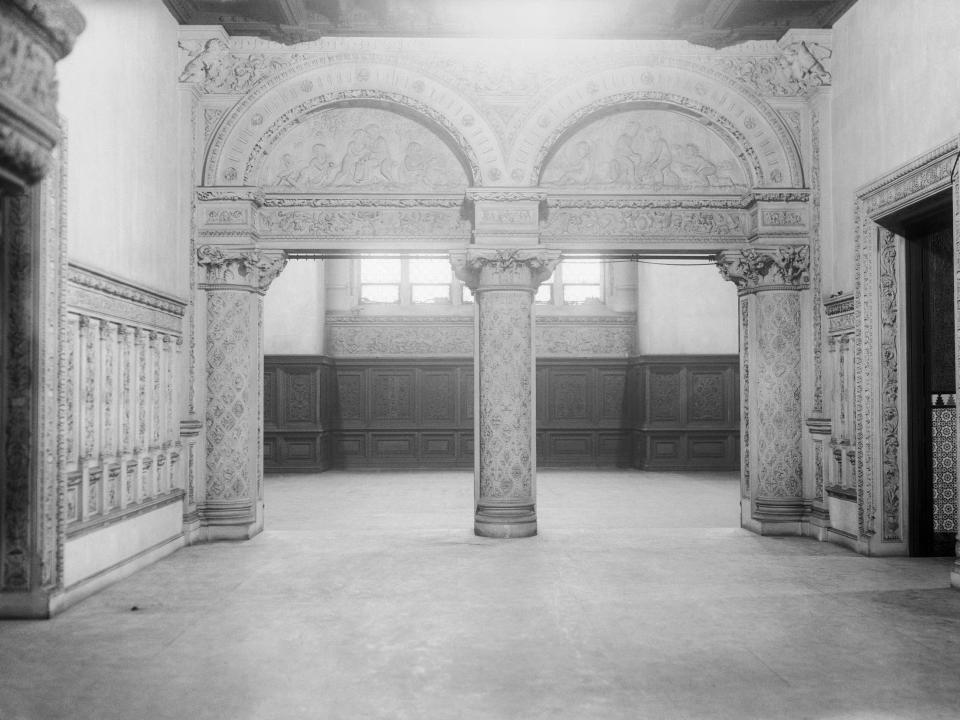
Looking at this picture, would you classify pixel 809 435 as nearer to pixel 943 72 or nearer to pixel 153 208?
pixel 943 72

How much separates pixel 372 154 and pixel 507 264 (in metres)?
1.75

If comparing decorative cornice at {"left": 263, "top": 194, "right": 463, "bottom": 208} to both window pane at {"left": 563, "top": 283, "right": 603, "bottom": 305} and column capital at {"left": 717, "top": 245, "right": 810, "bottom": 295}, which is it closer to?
column capital at {"left": 717, "top": 245, "right": 810, "bottom": 295}

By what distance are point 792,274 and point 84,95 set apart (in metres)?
6.10

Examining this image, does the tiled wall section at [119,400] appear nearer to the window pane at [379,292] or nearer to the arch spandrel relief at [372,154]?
the arch spandrel relief at [372,154]

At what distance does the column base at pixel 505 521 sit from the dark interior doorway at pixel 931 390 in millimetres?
3183

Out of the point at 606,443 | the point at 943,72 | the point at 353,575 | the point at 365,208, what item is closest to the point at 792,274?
the point at 943,72

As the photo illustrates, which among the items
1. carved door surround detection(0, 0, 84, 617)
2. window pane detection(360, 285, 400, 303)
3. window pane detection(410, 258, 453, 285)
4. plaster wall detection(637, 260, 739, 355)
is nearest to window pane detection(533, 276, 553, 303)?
window pane detection(410, 258, 453, 285)

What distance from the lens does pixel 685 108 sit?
307 inches

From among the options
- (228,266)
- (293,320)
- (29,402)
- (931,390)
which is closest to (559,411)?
(293,320)

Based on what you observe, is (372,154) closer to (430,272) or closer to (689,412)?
(430,272)

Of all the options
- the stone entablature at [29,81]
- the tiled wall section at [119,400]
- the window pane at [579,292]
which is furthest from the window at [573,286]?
the stone entablature at [29,81]

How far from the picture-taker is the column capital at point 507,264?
24.8 ft

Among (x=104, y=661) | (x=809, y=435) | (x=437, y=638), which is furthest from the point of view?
(x=809, y=435)

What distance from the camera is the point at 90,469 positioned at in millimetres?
5598
